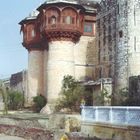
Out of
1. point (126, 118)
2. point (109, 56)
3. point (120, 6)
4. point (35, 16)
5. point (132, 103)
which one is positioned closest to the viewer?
point (126, 118)

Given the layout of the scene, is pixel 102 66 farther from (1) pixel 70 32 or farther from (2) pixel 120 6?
(2) pixel 120 6

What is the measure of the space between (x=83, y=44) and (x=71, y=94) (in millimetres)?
7652

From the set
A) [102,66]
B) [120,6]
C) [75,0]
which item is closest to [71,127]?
[120,6]

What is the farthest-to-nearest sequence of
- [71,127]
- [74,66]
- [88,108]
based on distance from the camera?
[74,66] < [71,127] < [88,108]

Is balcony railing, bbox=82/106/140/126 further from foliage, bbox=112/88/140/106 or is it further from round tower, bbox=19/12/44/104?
round tower, bbox=19/12/44/104

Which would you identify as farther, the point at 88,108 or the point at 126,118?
the point at 88,108

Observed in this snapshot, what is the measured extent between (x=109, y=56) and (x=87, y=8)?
8030 mm

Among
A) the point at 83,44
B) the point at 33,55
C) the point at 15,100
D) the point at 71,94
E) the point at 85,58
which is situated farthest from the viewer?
the point at 15,100

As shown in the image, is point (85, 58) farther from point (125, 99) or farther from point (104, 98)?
point (125, 99)

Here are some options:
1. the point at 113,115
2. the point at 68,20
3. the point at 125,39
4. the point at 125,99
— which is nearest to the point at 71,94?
the point at 68,20

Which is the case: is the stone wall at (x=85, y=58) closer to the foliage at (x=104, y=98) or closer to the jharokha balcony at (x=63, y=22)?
the jharokha balcony at (x=63, y=22)

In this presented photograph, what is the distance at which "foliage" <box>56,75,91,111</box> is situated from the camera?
43.8 m

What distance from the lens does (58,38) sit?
4638 cm

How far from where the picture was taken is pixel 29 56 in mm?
54125
